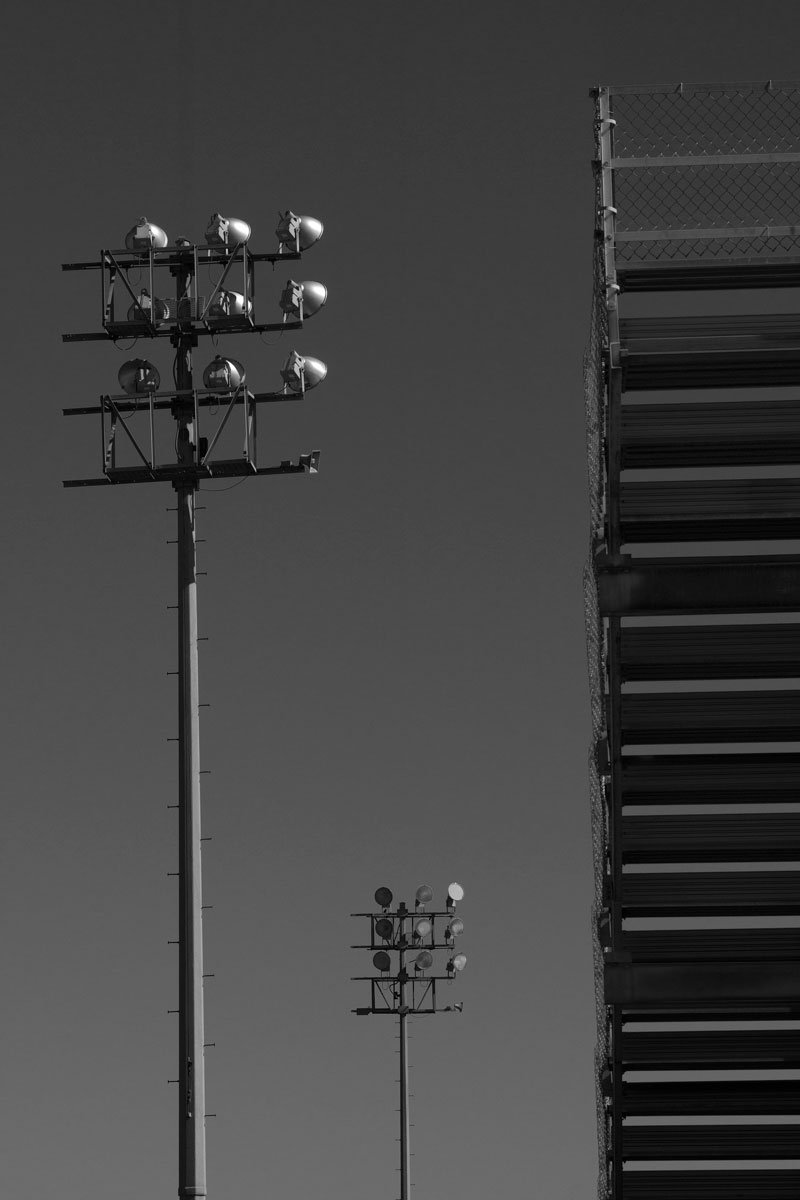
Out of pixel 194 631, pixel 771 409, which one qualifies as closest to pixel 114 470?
pixel 194 631

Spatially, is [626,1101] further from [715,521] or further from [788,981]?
[715,521]

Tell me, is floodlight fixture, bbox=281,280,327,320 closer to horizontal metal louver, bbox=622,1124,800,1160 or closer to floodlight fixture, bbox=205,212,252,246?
floodlight fixture, bbox=205,212,252,246

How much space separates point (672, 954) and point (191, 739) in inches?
202

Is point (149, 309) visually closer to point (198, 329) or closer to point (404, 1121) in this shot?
point (198, 329)

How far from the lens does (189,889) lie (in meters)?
23.5

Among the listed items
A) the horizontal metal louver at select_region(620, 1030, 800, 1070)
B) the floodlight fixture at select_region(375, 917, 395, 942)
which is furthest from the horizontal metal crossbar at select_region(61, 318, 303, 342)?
the floodlight fixture at select_region(375, 917, 395, 942)

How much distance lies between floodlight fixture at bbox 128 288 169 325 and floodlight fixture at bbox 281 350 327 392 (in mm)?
1366

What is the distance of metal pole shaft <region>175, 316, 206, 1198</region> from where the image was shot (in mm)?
23203

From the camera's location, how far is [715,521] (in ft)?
70.2

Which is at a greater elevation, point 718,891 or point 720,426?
point 720,426

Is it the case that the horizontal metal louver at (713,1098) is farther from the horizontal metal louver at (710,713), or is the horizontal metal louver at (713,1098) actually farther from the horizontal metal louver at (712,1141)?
the horizontal metal louver at (710,713)

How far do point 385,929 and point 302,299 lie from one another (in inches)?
693

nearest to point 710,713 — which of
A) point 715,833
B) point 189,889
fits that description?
point 715,833

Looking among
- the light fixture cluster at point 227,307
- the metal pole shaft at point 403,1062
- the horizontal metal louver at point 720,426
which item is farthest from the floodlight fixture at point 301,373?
the metal pole shaft at point 403,1062
